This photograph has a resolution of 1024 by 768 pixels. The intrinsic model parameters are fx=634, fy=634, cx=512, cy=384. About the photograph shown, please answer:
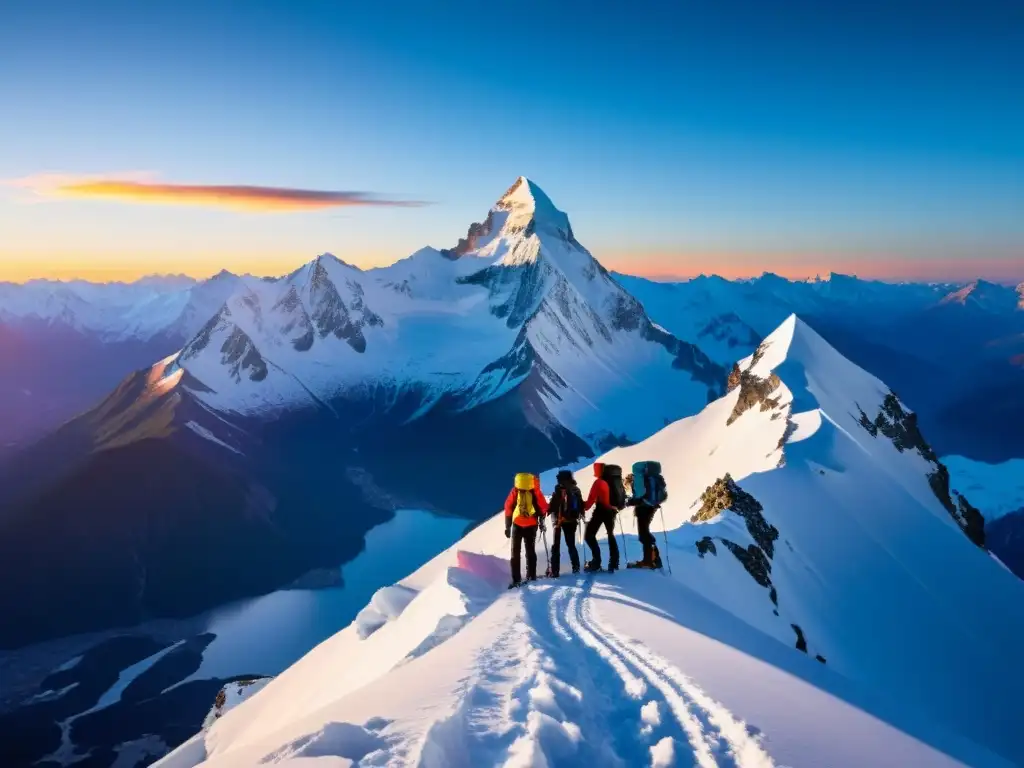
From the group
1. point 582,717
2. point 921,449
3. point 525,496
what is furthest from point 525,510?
point 921,449

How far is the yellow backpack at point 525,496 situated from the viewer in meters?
18.3

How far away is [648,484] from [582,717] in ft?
40.8

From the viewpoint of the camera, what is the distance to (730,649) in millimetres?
12461

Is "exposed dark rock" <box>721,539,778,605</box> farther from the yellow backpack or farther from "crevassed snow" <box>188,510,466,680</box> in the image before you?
"crevassed snow" <box>188,510,466,680</box>

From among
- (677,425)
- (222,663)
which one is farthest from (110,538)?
(677,425)

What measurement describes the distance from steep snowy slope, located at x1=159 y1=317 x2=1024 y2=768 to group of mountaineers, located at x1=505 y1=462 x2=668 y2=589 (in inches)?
45.3

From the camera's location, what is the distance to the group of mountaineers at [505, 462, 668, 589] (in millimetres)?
18500

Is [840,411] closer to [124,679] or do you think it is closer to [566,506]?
[566,506]

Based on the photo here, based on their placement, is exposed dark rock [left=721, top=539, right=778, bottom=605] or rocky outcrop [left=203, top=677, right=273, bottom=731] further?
rocky outcrop [left=203, top=677, right=273, bottom=731]

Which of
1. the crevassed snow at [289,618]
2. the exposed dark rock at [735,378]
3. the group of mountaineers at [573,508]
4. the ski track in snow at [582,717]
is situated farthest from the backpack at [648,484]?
the crevassed snow at [289,618]

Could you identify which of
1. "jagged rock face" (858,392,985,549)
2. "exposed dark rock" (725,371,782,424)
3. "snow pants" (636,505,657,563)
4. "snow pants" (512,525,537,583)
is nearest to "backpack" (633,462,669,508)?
"snow pants" (636,505,657,563)

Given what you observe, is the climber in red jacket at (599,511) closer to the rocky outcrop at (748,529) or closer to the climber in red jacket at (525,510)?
the climber in red jacket at (525,510)

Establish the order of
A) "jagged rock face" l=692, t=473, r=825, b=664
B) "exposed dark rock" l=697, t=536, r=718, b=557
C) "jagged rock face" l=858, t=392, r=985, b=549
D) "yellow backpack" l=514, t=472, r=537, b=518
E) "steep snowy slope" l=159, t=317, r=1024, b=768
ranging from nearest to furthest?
"steep snowy slope" l=159, t=317, r=1024, b=768, "yellow backpack" l=514, t=472, r=537, b=518, "exposed dark rock" l=697, t=536, r=718, b=557, "jagged rock face" l=692, t=473, r=825, b=664, "jagged rock face" l=858, t=392, r=985, b=549

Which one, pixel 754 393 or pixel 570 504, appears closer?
pixel 570 504
